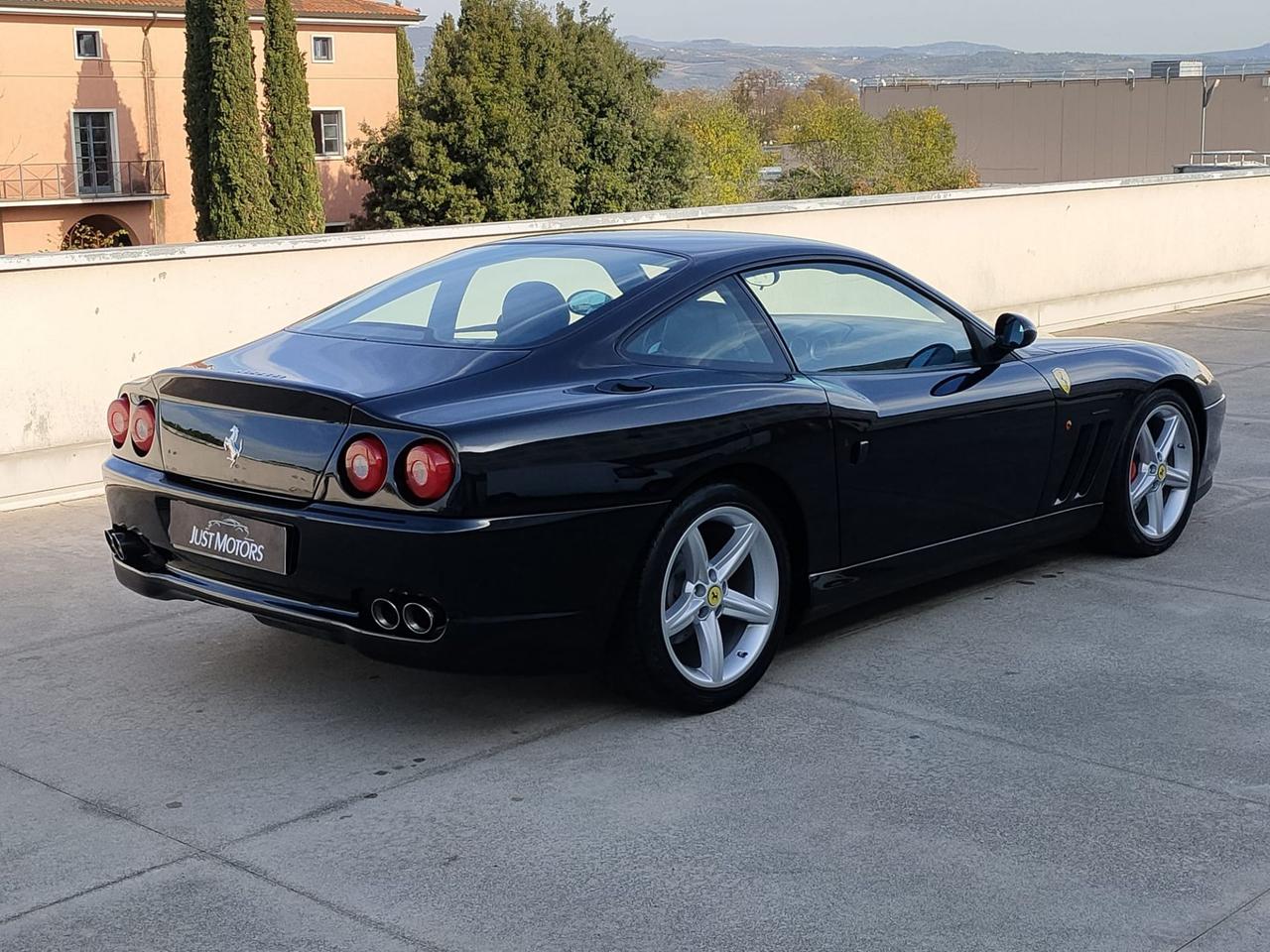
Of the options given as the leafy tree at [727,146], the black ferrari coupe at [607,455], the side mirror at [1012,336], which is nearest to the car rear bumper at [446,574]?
the black ferrari coupe at [607,455]

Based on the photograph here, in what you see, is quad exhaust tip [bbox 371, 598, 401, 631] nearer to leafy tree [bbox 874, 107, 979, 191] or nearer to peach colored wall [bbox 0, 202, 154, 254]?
peach colored wall [bbox 0, 202, 154, 254]

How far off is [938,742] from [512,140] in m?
53.2

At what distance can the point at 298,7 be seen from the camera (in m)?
62.2

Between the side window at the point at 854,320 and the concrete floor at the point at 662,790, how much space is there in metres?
0.93

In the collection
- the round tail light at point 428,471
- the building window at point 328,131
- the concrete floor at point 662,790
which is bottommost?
the concrete floor at point 662,790

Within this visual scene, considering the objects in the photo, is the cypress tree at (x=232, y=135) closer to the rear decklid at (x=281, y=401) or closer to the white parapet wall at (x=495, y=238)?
the white parapet wall at (x=495, y=238)

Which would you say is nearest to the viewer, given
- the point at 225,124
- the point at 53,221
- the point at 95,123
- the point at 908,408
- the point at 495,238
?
the point at 908,408

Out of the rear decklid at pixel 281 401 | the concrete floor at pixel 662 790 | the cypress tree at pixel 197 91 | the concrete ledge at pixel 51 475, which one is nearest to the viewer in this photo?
the concrete floor at pixel 662 790

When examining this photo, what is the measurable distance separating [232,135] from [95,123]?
38.1ft

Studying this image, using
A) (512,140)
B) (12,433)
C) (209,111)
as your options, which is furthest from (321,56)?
(12,433)

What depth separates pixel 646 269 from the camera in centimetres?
485

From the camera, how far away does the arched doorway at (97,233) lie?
55469 millimetres

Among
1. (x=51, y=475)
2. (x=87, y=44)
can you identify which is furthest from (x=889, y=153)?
(x=51, y=475)

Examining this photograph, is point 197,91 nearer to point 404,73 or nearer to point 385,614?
point 404,73
